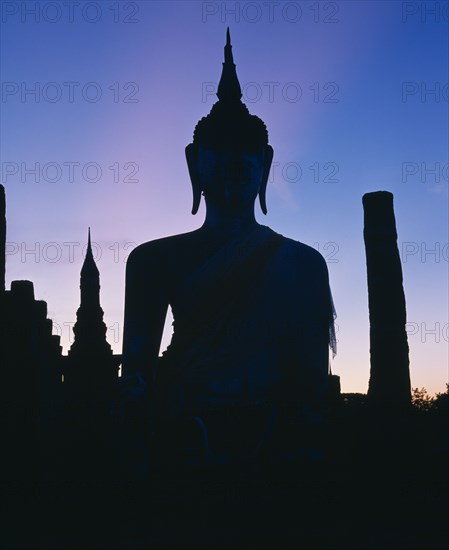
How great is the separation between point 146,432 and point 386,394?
1001cm

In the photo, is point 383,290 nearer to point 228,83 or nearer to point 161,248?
point 228,83

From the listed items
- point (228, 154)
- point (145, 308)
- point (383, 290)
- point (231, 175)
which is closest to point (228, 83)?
point (228, 154)

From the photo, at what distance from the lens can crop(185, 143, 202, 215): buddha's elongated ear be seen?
18.6 ft

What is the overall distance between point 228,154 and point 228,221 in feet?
1.42

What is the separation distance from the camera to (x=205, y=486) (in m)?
4.37

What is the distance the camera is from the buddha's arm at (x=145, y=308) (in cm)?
534

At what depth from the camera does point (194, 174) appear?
569 cm

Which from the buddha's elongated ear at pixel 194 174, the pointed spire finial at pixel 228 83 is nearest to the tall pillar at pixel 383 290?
the buddha's elongated ear at pixel 194 174

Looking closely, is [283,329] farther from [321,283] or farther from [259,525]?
[259,525]

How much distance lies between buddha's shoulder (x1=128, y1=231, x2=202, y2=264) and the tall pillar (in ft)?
32.1

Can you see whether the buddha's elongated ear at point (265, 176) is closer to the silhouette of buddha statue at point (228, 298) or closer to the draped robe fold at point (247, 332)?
the silhouette of buddha statue at point (228, 298)

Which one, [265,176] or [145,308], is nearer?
[145,308]

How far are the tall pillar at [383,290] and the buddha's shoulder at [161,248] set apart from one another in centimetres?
979

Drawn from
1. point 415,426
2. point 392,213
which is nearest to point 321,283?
point 415,426
